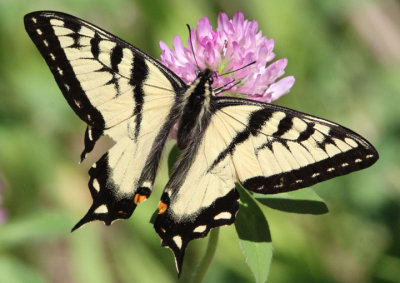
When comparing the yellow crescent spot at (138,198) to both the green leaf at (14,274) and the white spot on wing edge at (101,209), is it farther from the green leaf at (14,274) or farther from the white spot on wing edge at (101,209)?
the green leaf at (14,274)

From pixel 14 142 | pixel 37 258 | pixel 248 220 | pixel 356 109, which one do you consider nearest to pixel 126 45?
pixel 248 220

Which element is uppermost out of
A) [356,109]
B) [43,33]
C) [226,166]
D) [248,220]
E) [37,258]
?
[356,109]

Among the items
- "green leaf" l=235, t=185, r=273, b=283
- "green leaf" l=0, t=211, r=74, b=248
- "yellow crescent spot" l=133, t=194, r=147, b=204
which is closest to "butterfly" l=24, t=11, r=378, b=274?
"yellow crescent spot" l=133, t=194, r=147, b=204

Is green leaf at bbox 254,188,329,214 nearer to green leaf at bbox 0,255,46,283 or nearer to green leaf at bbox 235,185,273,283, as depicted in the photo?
green leaf at bbox 235,185,273,283

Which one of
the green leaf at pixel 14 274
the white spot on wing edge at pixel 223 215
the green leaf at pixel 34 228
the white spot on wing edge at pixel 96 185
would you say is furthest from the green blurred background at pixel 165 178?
the white spot on wing edge at pixel 223 215

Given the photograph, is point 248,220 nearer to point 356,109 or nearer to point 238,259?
point 238,259

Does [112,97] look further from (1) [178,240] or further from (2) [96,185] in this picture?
(1) [178,240]

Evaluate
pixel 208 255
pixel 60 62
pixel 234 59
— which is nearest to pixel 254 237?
pixel 208 255
